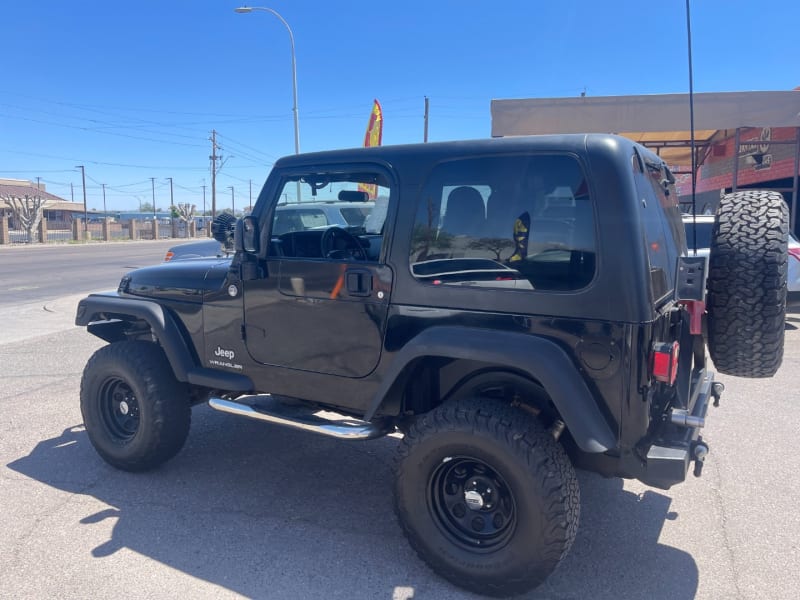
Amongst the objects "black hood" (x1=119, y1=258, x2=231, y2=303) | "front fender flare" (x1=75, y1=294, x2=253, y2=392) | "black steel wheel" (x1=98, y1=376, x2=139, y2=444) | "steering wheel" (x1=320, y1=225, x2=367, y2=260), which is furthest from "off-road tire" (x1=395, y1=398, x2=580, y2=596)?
"black steel wheel" (x1=98, y1=376, x2=139, y2=444)

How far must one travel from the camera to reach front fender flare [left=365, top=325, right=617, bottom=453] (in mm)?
2557

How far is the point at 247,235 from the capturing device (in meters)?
3.52

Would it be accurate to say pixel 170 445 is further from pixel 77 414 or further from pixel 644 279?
pixel 644 279

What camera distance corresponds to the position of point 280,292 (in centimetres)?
343

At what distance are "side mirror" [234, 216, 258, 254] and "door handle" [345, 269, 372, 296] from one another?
2.27ft


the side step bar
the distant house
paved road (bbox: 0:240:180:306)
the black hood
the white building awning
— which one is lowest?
the side step bar

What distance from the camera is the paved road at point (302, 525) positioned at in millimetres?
2889

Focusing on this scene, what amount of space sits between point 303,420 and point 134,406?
1.43m

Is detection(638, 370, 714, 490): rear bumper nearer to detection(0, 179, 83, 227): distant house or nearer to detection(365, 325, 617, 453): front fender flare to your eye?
detection(365, 325, 617, 453): front fender flare

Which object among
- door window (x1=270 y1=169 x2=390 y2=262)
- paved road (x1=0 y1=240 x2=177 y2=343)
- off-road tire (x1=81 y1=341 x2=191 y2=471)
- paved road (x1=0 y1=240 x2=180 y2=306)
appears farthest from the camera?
paved road (x1=0 y1=240 x2=180 y2=306)

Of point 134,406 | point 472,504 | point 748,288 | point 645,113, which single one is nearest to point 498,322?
point 472,504

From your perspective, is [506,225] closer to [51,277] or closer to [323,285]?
[323,285]

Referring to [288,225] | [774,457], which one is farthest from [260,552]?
[774,457]

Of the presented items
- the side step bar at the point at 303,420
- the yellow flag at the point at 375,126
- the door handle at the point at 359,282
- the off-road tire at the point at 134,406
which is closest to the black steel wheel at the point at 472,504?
the side step bar at the point at 303,420
